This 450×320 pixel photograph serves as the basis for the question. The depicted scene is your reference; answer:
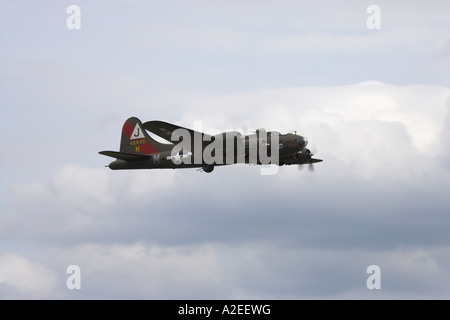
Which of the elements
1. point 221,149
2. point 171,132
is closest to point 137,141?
point 171,132

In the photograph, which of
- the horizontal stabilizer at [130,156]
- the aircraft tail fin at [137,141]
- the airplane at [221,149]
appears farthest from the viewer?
the aircraft tail fin at [137,141]

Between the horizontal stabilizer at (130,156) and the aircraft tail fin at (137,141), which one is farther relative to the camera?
the aircraft tail fin at (137,141)

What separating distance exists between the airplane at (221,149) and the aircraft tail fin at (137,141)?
955 mm

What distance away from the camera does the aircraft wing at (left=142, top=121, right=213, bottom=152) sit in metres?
57.5

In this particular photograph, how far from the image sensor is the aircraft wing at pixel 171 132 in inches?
2266

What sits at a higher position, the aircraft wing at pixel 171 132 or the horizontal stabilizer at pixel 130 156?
the aircraft wing at pixel 171 132

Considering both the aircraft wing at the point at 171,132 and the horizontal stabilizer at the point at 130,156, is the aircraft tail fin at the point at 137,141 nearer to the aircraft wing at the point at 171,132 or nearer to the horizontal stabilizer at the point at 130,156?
the horizontal stabilizer at the point at 130,156

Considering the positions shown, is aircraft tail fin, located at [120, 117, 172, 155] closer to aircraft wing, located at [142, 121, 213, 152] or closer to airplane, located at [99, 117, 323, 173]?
airplane, located at [99, 117, 323, 173]

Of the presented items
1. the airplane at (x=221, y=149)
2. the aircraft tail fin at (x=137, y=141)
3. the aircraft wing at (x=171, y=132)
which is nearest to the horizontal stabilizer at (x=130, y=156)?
the airplane at (x=221, y=149)

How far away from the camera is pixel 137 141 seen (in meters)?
66.6

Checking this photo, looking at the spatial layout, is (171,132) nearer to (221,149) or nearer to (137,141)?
(221,149)

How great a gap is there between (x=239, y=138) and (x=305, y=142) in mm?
5322
